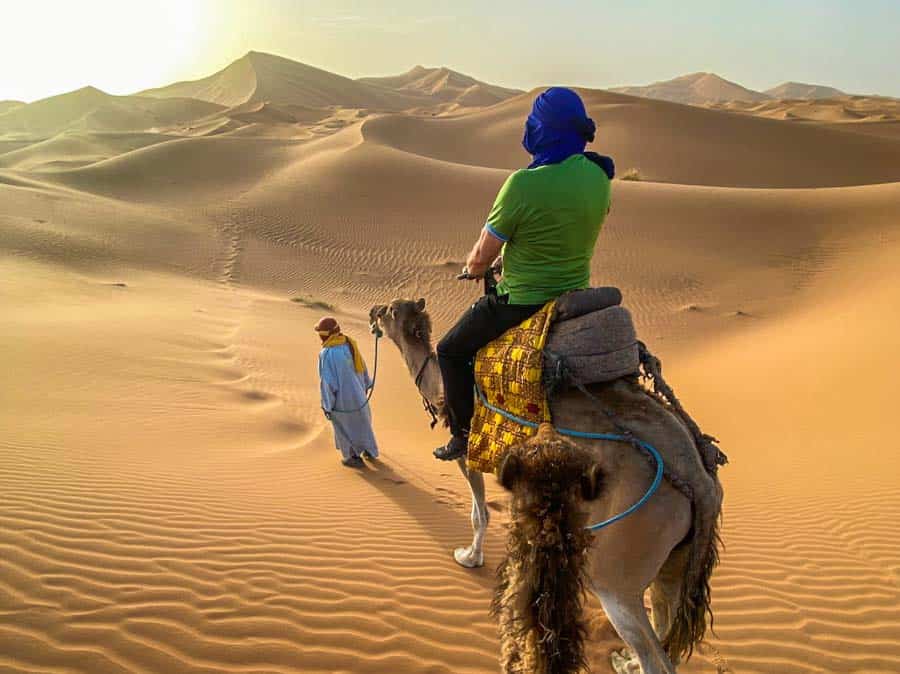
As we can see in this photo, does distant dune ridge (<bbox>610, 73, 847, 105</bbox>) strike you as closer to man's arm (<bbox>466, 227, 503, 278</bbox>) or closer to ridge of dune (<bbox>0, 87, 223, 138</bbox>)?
ridge of dune (<bbox>0, 87, 223, 138</bbox>)

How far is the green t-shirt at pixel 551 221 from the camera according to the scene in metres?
3.18

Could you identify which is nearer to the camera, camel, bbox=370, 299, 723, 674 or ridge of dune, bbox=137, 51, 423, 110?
camel, bbox=370, 299, 723, 674

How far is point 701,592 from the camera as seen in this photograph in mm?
3057

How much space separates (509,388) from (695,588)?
144cm

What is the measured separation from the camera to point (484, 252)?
3.45 metres

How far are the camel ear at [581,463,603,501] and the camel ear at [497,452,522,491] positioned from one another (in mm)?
217

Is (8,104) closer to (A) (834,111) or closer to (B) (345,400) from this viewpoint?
(A) (834,111)

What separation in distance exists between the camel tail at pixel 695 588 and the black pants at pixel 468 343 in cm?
149

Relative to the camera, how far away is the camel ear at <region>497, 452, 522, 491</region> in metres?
1.96

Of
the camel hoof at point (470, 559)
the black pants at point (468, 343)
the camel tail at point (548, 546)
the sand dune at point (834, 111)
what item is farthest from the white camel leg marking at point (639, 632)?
the sand dune at point (834, 111)

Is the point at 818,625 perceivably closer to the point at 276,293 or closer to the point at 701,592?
the point at 701,592

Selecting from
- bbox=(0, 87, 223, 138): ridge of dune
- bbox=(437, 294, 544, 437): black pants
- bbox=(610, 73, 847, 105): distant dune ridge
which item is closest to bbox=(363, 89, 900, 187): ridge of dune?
bbox=(437, 294, 544, 437): black pants

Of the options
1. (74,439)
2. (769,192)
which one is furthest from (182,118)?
(74,439)

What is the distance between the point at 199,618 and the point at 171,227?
2437 centimetres
